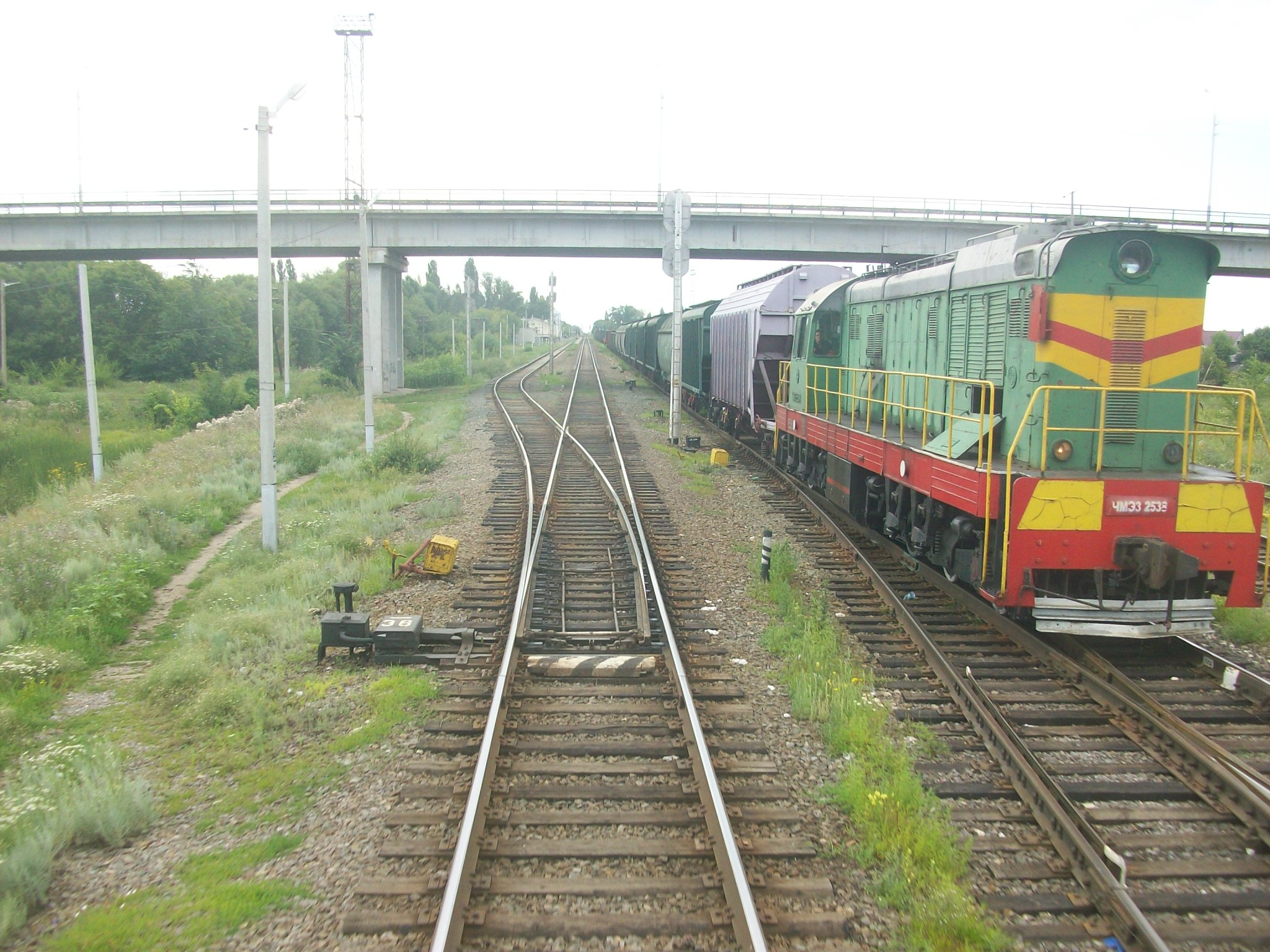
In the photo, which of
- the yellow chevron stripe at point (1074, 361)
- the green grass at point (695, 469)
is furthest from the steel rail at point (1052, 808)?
the green grass at point (695, 469)

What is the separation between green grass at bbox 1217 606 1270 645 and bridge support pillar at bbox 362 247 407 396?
113ft

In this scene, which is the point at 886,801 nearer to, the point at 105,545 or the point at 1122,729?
the point at 1122,729

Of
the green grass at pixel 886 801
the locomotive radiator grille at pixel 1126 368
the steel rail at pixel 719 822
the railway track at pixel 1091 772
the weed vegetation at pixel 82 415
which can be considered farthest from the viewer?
the weed vegetation at pixel 82 415

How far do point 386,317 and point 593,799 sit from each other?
38.2m

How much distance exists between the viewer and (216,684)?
288 inches

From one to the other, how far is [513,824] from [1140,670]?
18.4 ft

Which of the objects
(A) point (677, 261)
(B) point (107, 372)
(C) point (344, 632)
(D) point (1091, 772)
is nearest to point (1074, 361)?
(D) point (1091, 772)

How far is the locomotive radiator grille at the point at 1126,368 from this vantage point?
814 cm

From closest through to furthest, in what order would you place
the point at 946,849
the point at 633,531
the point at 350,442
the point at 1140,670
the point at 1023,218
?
the point at 946,849
the point at 1140,670
the point at 633,531
the point at 350,442
the point at 1023,218

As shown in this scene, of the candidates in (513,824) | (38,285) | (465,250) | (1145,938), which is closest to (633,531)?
(513,824)

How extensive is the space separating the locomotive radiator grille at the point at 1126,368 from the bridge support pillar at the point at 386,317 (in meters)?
33.9

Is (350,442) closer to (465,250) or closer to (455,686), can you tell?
(465,250)

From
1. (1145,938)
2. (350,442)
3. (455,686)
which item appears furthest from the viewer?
(350,442)

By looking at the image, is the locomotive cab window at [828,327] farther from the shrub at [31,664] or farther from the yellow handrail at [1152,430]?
the shrub at [31,664]
